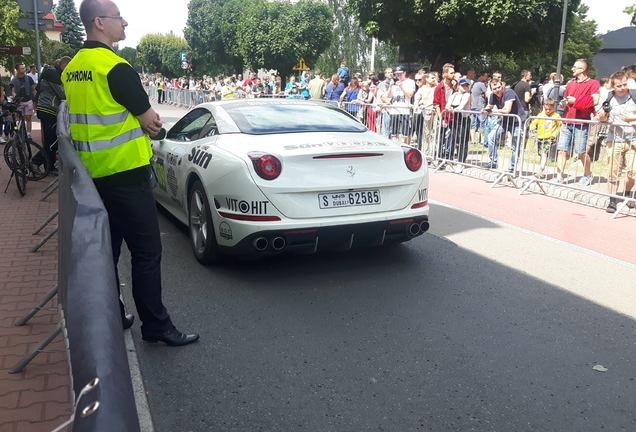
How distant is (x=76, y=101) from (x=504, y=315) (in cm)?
328

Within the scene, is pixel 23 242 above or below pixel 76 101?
below

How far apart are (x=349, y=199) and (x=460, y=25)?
27.4m

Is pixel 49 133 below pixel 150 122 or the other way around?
below

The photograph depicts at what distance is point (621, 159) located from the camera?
9.09 meters

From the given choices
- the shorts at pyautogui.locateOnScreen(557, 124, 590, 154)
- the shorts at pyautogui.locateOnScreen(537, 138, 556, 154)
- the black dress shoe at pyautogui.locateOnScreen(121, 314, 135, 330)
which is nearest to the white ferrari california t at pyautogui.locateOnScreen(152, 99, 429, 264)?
the black dress shoe at pyautogui.locateOnScreen(121, 314, 135, 330)

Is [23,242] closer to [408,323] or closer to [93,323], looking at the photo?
[408,323]

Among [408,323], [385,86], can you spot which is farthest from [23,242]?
[385,86]

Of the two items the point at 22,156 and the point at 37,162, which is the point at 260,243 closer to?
the point at 22,156

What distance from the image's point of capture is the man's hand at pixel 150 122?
364 cm

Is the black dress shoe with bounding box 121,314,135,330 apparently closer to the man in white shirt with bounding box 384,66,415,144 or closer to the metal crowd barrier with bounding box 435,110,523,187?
the metal crowd barrier with bounding box 435,110,523,187

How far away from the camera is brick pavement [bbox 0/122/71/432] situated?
3215mm

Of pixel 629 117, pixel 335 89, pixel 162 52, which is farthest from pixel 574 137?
pixel 162 52

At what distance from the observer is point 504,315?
15.4ft

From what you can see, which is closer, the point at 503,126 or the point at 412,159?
the point at 412,159
